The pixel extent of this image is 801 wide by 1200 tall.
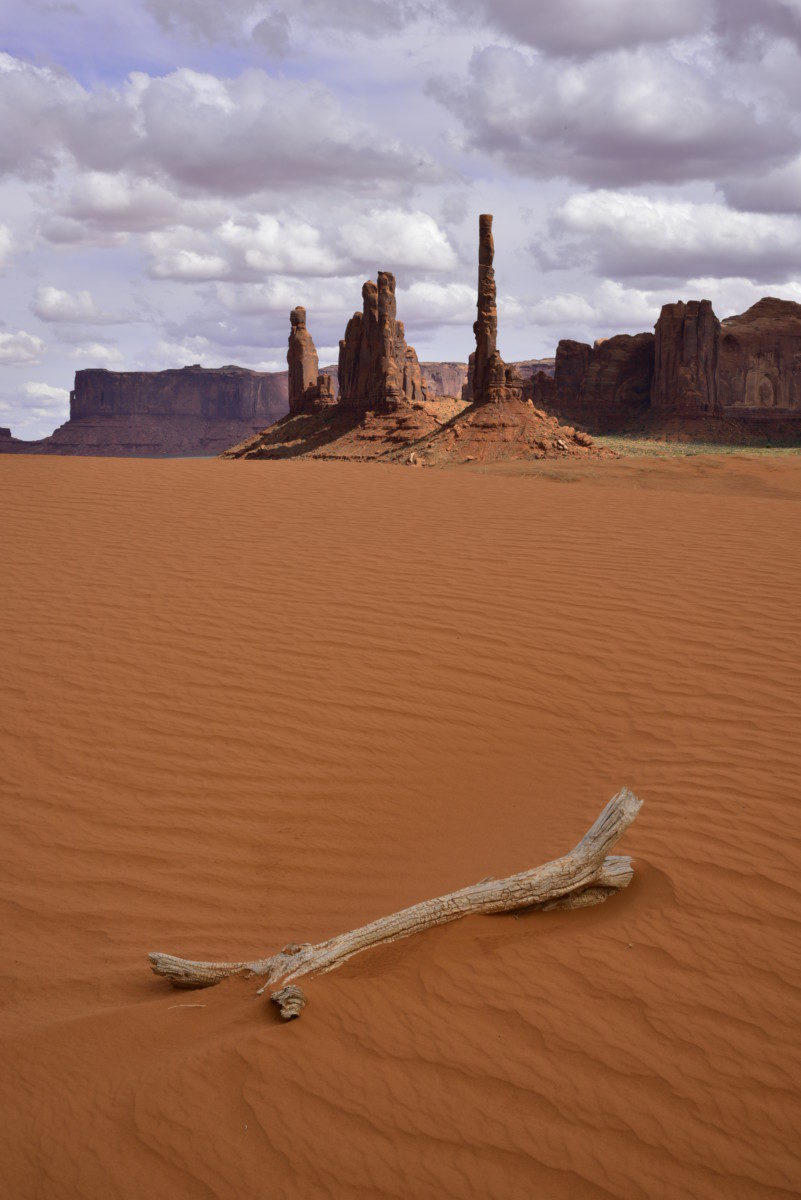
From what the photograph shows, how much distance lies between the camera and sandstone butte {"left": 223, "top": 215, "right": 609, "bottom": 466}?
32938 mm

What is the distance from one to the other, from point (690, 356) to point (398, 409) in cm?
1930

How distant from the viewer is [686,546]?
10.3 meters

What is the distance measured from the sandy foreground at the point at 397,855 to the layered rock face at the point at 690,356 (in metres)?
48.3

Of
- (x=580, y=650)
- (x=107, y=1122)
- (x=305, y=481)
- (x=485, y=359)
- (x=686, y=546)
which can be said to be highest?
(x=485, y=359)

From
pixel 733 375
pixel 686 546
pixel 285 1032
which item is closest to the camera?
pixel 285 1032

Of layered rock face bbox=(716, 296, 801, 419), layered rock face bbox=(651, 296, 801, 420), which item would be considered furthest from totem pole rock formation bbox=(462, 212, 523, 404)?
layered rock face bbox=(716, 296, 801, 419)

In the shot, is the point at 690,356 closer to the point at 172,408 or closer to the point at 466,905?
the point at 466,905

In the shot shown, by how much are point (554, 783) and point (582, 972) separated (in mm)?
2184

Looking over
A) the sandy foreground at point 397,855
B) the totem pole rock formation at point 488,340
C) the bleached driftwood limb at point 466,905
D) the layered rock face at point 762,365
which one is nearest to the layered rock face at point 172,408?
the layered rock face at point 762,365

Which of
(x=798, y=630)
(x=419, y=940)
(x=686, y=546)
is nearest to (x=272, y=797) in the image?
(x=419, y=940)

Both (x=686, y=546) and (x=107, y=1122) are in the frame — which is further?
(x=686, y=546)

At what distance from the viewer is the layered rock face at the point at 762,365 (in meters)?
61.4

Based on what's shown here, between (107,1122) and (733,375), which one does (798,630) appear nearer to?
(107,1122)

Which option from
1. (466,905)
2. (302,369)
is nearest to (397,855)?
(466,905)
